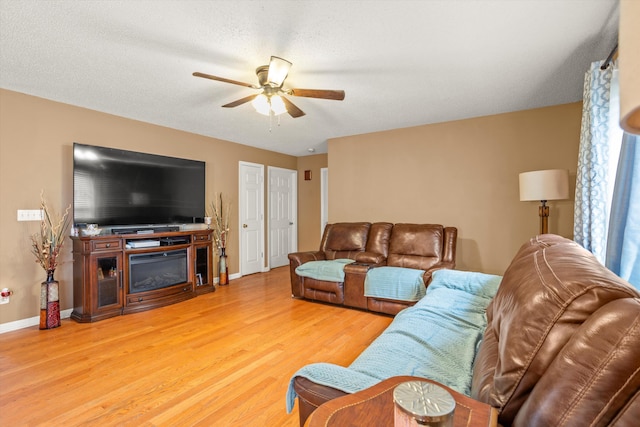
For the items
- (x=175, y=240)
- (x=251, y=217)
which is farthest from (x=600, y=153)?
(x=251, y=217)

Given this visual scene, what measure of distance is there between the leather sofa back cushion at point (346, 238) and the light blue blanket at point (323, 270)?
0.41 m

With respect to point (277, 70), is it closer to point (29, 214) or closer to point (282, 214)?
point (29, 214)

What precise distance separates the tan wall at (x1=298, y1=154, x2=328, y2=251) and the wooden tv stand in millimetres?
2758

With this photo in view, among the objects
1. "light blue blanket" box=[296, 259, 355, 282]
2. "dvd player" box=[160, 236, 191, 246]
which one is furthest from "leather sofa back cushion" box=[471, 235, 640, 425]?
"dvd player" box=[160, 236, 191, 246]

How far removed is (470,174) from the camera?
4172 millimetres

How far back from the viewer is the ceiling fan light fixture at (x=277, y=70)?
A: 227 centimetres

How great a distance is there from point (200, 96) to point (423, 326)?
306cm

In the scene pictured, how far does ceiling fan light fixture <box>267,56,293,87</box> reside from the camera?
7.45 feet

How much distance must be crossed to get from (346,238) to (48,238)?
3.51 metres

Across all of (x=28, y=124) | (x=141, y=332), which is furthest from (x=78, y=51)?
(x=141, y=332)

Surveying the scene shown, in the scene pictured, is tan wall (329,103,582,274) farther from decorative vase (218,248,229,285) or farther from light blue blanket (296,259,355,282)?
decorative vase (218,248,229,285)

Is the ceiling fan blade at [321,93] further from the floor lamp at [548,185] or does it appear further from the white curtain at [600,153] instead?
the floor lamp at [548,185]

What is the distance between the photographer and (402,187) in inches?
184

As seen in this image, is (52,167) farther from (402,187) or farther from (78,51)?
(402,187)
